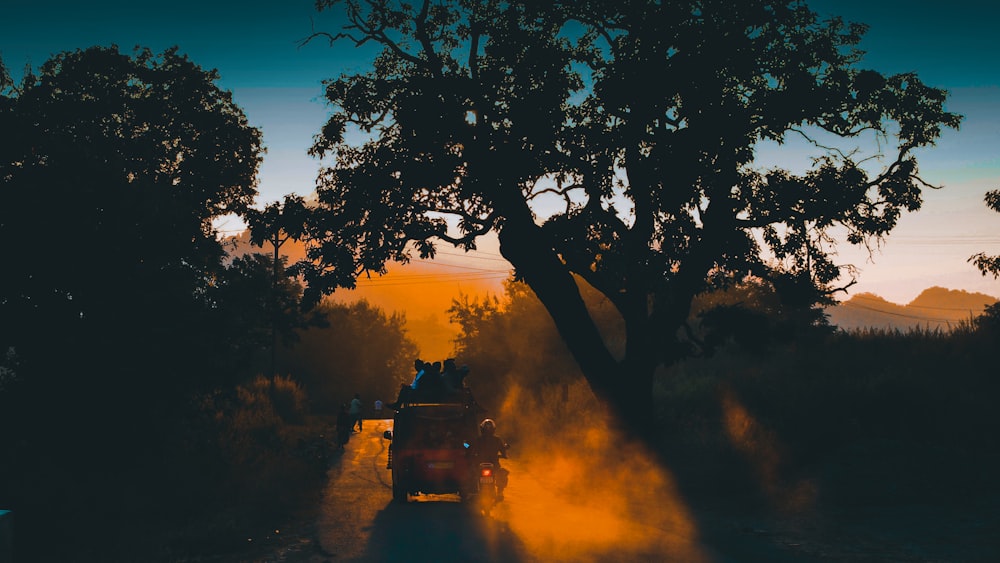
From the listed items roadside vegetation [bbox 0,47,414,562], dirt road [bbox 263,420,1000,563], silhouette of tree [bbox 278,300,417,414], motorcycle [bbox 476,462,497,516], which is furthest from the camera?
silhouette of tree [bbox 278,300,417,414]

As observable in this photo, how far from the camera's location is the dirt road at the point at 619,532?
35.1 feet

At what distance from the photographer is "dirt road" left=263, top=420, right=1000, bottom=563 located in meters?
10.7

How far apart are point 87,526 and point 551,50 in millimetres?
13204

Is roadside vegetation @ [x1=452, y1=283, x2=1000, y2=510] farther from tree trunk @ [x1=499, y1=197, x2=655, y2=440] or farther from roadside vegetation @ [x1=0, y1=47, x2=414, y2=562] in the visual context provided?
roadside vegetation @ [x1=0, y1=47, x2=414, y2=562]

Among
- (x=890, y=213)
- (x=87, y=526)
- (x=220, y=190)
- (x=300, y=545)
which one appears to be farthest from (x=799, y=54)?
(x=220, y=190)

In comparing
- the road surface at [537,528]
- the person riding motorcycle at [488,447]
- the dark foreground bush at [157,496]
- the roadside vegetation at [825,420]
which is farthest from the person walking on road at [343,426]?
the person riding motorcycle at [488,447]

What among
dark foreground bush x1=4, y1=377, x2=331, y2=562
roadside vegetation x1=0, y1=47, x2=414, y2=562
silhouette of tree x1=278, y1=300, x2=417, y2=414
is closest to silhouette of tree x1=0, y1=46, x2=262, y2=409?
roadside vegetation x1=0, y1=47, x2=414, y2=562

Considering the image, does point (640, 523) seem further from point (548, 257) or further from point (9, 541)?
point (9, 541)

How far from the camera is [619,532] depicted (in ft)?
42.0

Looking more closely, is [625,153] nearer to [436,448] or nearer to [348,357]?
[436,448]

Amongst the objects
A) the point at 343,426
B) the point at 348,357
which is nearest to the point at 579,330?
the point at 343,426

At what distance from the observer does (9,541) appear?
637cm

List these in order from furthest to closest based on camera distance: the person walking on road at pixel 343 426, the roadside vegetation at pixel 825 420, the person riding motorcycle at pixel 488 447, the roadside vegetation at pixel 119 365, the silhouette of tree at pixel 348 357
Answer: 1. the silhouette of tree at pixel 348 357
2. the person walking on road at pixel 343 426
3. the person riding motorcycle at pixel 488 447
4. the roadside vegetation at pixel 825 420
5. the roadside vegetation at pixel 119 365

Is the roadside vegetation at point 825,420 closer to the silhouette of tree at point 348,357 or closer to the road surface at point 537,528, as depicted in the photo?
the road surface at point 537,528
